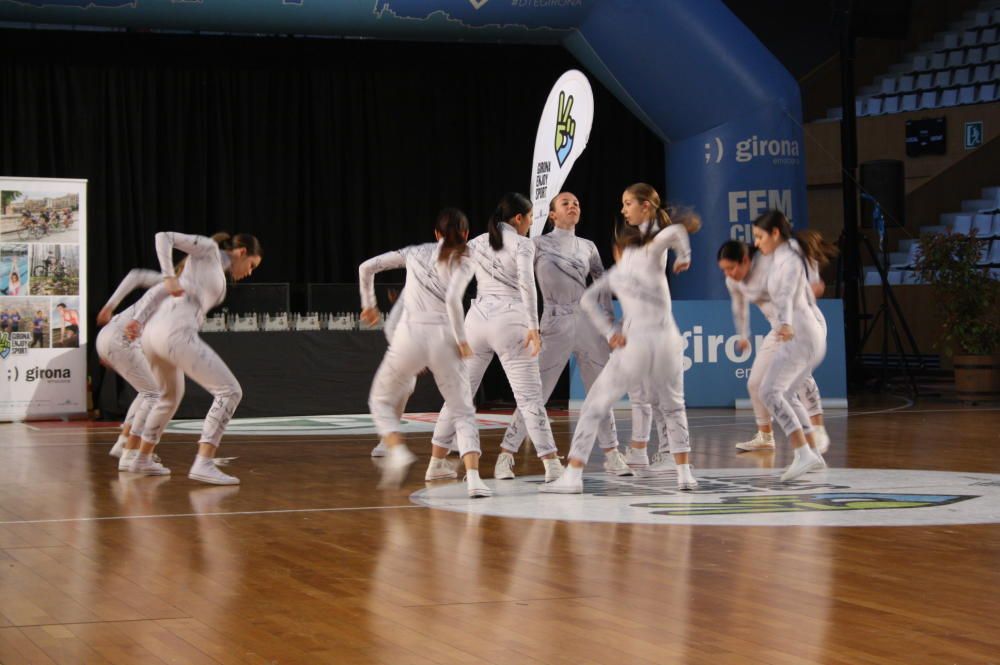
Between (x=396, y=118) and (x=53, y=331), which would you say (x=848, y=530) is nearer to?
(x=53, y=331)

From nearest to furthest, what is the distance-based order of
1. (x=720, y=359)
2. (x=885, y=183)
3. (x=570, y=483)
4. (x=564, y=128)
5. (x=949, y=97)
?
(x=570, y=483)
(x=564, y=128)
(x=720, y=359)
(x=885, y=183)
(x=949, y=97)

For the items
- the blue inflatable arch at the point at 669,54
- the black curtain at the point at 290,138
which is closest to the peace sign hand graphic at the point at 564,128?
the blue inflatable arch at the point at 669,54

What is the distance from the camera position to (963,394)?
13062mm

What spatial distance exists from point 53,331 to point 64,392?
56 centimetres

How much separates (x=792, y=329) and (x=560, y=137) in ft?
11.4

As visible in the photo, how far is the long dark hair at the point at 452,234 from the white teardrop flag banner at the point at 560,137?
3267 mm

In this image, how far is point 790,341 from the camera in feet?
23.6

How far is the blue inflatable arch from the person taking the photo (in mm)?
11453

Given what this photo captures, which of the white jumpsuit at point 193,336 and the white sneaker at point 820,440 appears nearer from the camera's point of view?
the white jumpsuit at point 193,336

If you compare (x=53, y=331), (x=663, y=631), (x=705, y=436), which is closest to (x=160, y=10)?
(x=53, y=331)

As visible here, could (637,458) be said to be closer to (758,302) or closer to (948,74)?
(758,302)

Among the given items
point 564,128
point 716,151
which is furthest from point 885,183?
point 564,128

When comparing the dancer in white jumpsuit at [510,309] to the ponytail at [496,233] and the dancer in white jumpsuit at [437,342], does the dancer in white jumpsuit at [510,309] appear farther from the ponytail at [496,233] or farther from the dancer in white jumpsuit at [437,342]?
the dancer in white jumpsuit at [437,342]

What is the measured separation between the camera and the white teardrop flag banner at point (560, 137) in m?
9.54
